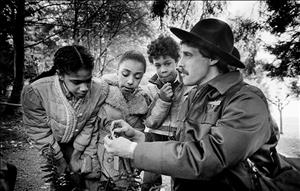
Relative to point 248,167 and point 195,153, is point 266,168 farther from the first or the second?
point 195,153

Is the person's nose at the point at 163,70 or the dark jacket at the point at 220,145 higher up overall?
the person's nose at the point at 163,70

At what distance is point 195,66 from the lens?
2154 mm

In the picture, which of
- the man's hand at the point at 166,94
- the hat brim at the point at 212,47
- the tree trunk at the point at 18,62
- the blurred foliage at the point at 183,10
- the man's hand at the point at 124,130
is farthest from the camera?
the tree trunk at the point at 18,62

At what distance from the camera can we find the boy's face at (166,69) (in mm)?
3350

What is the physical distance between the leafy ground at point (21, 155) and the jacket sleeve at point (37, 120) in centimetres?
154

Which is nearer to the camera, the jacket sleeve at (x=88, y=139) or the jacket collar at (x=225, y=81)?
the jacket collar at (x=225, y=81)

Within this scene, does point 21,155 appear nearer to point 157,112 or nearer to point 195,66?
point 157,112

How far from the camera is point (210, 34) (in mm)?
2068

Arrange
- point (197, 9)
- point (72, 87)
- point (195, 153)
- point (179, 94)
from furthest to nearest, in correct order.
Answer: point (197, 9)
point (179, 94)
point (72, 87)
point (195, 153)

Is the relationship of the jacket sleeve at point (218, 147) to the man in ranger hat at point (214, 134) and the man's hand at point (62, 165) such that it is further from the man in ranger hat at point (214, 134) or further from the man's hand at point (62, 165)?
the man's hand at point (62, 165)

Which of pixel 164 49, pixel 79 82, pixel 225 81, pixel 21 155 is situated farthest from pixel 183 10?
pixel 21 155

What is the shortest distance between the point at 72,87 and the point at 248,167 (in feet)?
5.62

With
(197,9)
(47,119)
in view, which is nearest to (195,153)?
(47,119)

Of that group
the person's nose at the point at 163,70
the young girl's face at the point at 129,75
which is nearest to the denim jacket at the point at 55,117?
the young girl's face at the point at 129,75
